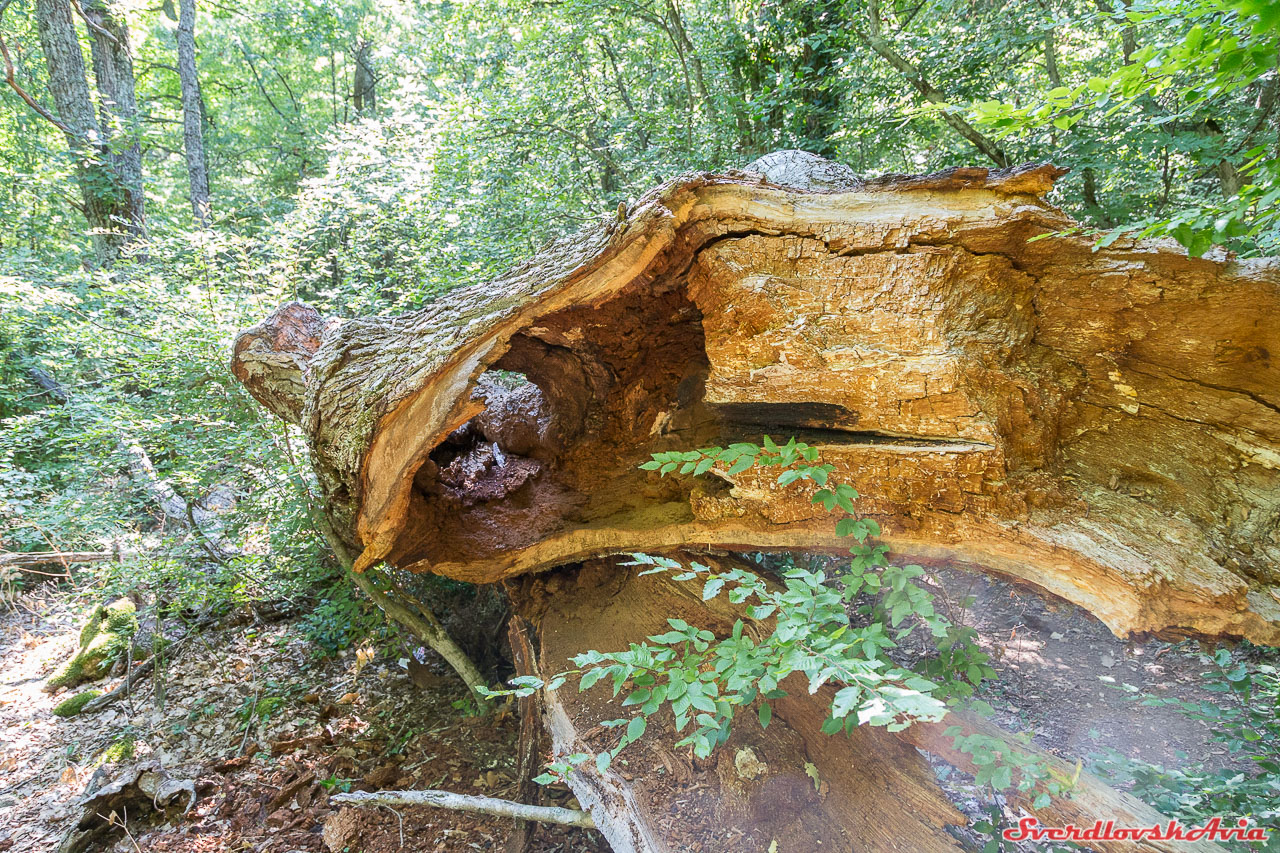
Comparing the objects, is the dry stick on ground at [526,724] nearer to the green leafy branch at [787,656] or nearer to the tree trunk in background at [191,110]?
the green leafy branch at [787,656]

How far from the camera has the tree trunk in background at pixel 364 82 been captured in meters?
9.70

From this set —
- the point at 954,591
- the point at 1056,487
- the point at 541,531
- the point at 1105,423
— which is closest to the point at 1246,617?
the point at 1056,487

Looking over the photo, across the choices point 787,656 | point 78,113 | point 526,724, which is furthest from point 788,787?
point 78,113

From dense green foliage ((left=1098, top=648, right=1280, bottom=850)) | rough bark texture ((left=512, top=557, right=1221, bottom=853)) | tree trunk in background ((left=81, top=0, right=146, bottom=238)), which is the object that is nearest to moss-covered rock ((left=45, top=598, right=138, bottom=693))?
rough bark texture ((left=512, top=557, right=1221, bottom=853))

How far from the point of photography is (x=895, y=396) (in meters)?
1.63

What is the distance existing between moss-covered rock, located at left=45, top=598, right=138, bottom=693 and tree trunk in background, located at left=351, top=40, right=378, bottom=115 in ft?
28.7

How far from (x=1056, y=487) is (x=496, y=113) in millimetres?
4433

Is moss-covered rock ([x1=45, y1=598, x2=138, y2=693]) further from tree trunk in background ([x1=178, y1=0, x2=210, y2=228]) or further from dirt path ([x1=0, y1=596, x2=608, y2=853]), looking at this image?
tree trunk in background ([x1=178, y1=0, x2=210, y2=228])

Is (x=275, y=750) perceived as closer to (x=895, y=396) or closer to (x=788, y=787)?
(x=788, y=787)

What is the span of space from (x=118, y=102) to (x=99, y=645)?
5996mm

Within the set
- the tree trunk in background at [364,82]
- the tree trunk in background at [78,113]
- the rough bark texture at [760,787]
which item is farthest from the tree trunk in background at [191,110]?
the rough bark texture at [760,787]

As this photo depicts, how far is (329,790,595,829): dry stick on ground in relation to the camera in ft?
6.18

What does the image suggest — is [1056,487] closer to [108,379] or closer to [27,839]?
[27,839]

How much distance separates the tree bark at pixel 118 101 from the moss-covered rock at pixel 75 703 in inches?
173
